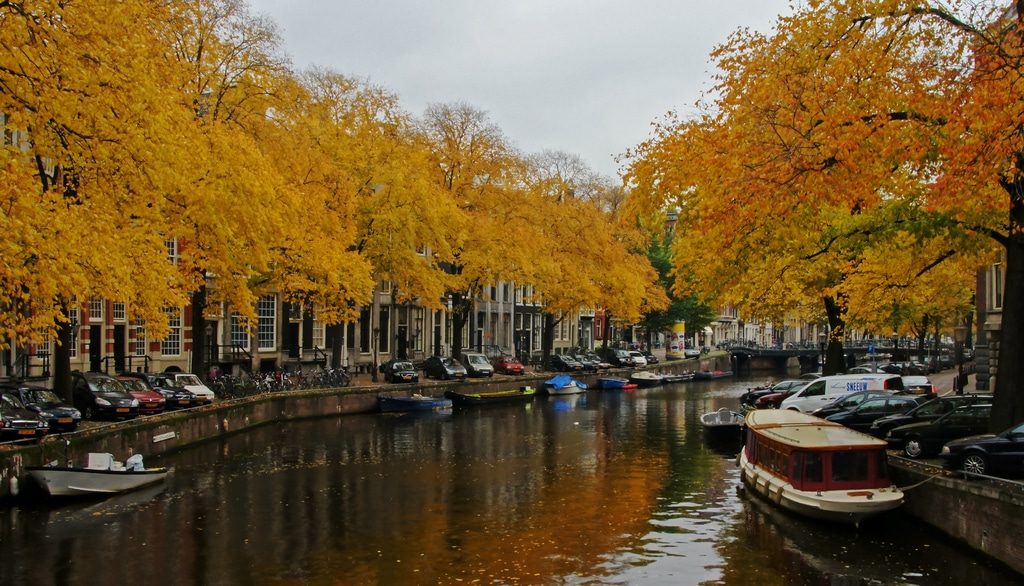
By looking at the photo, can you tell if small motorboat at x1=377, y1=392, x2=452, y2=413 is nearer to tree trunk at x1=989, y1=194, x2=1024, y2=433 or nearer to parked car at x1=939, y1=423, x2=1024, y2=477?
parked car at x1=939, y1=423, x2=1024, y2=477

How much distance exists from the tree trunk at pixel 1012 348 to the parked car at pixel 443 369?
39.0 meters

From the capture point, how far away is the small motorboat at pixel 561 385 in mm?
62969

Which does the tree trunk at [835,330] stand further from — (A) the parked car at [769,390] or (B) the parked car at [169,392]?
(B) the parked car at [169,392]

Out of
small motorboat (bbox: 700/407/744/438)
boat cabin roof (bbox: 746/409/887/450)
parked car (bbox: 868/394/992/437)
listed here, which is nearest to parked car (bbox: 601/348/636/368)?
small motorboat (bbox: 700/407/744/438)

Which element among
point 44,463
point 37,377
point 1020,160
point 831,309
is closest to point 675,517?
point 1020,160

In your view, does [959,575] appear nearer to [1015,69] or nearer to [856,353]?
[1015,69]

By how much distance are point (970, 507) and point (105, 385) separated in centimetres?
2806

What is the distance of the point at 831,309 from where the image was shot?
130ft

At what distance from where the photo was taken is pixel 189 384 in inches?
1502

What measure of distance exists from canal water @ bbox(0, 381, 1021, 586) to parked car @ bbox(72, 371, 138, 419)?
9.45 feet

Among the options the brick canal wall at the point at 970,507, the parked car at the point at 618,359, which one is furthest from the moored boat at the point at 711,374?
the brick canal wall at the point at 970,507

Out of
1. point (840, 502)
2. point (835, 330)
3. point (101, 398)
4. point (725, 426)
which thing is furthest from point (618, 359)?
point (840, 502)

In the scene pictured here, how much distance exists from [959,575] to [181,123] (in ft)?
72.1

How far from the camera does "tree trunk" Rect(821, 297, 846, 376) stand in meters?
38.1
